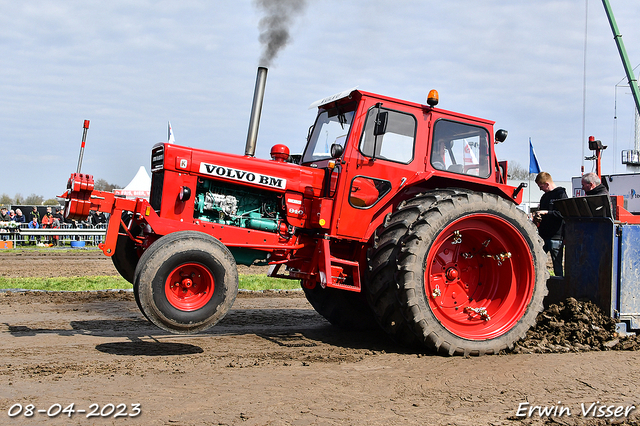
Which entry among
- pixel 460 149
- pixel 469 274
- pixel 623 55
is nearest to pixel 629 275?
pixel 469 274

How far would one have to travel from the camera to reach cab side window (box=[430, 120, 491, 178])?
237 inches

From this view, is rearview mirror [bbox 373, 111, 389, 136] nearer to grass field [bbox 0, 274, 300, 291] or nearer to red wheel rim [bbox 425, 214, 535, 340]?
red wheel rim [bbox 425, 214, 535, 340]

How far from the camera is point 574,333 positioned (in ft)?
18.5

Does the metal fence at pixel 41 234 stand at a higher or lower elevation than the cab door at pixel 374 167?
lower

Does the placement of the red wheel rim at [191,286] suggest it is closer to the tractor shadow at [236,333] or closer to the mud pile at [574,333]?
the tractor shadow at [236,333]

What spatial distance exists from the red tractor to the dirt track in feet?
1.85

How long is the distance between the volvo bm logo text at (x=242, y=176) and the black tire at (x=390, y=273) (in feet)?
3.78

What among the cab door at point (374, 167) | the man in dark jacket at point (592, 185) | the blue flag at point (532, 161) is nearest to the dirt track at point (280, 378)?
the cab door at point (374, 167)

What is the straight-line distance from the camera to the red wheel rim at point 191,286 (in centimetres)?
480

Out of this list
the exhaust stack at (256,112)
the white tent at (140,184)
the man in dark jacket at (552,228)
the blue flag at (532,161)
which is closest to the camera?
the exhaust stack at (256,112)

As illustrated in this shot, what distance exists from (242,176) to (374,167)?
52.1 inches

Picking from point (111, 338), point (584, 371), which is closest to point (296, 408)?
point (584, 371)

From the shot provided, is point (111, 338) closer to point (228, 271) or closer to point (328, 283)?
point (228, 271)

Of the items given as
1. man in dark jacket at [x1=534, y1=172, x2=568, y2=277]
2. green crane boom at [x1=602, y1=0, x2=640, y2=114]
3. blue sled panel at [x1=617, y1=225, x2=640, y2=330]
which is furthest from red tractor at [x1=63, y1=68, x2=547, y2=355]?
green crane boom at [x1=602, y1=0, x2=640, y2=114]
